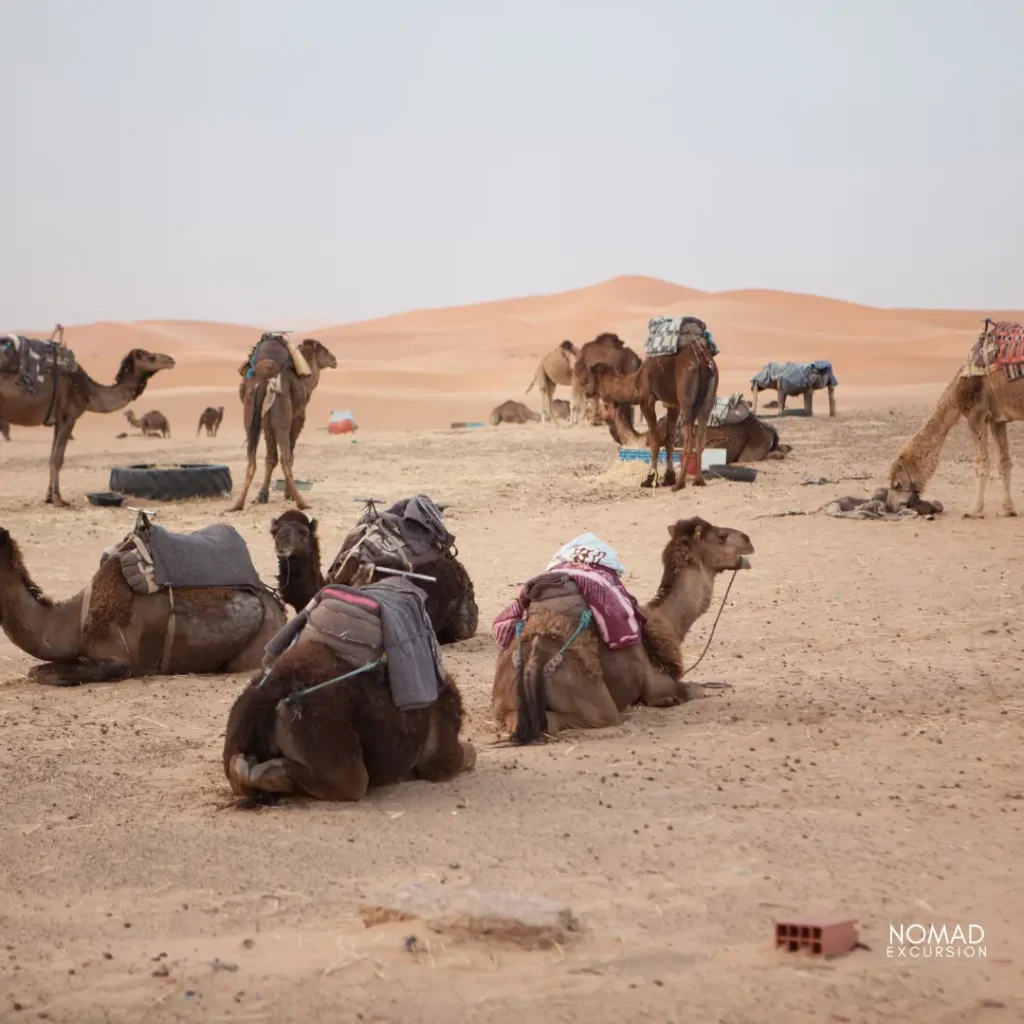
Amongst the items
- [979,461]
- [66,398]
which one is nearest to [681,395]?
[979,461]

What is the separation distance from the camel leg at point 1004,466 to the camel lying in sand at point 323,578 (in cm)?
688

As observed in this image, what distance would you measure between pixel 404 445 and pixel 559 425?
619cm

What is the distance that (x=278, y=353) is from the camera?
56.3 feet

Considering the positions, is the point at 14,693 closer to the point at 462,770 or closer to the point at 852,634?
the point at 462,770

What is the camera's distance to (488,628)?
10.8 m

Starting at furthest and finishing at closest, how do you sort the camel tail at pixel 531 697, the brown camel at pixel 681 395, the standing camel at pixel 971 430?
the brown camel at pixel 681 395 < the standing camel at pixel 971 430 < the camel tail at pixel 531 697

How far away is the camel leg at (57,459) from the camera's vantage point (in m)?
18.1

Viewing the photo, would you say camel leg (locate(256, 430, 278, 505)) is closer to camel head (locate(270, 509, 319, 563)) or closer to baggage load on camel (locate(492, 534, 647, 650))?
camel head (locate(270, 509, 319, 563))

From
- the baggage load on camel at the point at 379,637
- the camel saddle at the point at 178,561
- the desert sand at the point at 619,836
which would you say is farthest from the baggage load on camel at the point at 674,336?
the baggage load on camel at the point at 379,637

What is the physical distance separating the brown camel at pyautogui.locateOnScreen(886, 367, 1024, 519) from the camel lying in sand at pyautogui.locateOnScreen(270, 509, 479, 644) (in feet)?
21.1

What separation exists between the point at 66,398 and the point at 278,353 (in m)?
3.10

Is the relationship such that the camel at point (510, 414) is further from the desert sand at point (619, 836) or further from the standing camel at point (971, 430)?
the desert sand at point (619, 836)

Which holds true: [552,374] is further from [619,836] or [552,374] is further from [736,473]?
[619,836]

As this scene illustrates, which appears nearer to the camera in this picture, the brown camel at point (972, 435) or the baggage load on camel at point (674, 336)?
the brown camel at point (972, 435)
